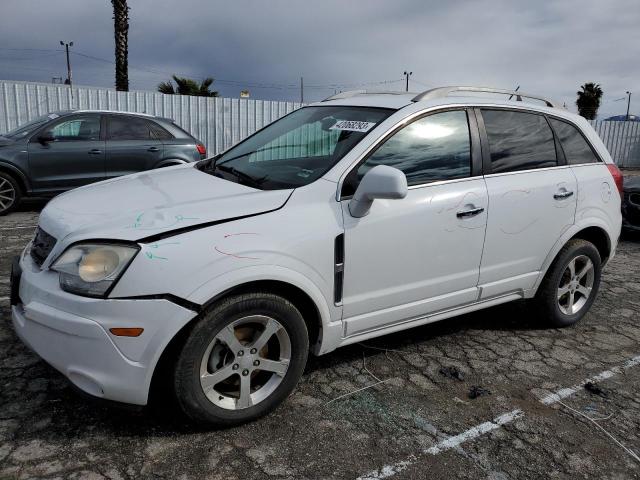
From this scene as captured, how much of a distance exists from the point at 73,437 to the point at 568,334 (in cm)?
349

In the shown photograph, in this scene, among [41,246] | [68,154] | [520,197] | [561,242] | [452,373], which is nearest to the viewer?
[41,246]

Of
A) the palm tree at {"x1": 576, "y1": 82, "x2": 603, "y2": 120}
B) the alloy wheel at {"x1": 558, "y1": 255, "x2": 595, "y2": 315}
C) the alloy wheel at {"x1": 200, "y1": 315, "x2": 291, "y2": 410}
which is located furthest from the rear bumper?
the palm tree at {"x1": 576, "y1": 82, "x2": 603, "y2": 120}

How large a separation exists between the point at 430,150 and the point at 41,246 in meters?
2.24

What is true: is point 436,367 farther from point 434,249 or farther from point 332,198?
point 332,198

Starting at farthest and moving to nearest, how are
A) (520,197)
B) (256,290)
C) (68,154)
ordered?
(68,154)
(520,197)
(256,290)

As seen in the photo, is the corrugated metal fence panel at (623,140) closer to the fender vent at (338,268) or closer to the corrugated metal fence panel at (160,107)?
the corrugated metal fence panel at (160,107)

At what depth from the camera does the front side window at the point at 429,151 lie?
3096mm

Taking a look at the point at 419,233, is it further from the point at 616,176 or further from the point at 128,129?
the point at 128,129

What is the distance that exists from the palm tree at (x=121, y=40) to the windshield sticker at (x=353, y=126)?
14.9 m

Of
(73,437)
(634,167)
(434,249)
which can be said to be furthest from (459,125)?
(634,167)

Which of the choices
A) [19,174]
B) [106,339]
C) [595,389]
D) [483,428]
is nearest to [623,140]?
[19,174]

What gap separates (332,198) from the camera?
2854mm

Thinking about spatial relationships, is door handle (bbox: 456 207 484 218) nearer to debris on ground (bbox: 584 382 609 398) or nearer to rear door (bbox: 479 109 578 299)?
rear door (bbox: 479 109 578 299)

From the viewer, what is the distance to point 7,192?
7.93 meters
